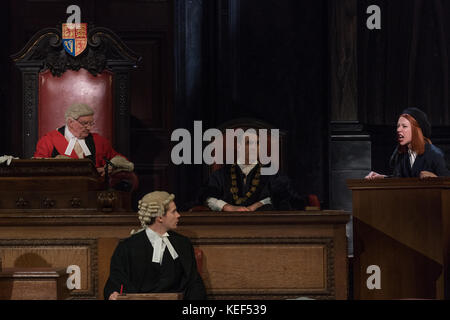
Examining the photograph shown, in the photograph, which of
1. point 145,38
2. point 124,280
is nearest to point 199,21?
point 145,38

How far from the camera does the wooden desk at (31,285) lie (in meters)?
3.76

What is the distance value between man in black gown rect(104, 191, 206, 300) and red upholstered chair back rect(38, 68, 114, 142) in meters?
3.09

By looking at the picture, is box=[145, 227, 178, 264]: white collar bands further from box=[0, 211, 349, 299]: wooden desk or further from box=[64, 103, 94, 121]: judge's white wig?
box=[64, 103, 94, 121]: judge's white wig

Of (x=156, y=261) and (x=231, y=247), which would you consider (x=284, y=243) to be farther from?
(x=156, y=261)

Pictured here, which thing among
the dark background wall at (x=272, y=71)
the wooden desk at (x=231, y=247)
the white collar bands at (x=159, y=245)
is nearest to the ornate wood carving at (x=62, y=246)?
Result: the wooden desk at (x=231, y=247)

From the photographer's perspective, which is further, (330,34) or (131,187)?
(330,34)

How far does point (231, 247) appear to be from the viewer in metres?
4.83

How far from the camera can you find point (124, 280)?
13.5 ft

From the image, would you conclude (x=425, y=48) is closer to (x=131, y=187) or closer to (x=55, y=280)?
(x=131, y=187)

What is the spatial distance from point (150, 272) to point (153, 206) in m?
0.37

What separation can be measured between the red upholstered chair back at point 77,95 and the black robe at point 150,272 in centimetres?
312

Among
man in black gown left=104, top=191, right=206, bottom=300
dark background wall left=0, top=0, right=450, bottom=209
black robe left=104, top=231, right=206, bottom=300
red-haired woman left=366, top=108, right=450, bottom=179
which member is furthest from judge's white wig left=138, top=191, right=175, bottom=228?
dark background wall left=0, top=0, right=450, bottom=209

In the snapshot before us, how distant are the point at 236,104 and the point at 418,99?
1971 millimetres

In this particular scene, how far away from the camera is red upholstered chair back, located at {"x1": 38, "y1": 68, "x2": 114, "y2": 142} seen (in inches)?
283
